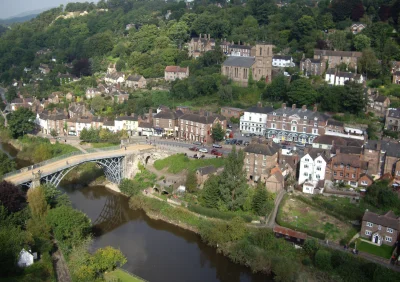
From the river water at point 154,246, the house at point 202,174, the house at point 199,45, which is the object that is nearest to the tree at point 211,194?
the river water at point 154,246

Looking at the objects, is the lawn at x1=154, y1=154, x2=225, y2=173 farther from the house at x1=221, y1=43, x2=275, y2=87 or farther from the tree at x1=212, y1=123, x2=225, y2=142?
the house at x1=221, y1=43, x2=275, y2=87

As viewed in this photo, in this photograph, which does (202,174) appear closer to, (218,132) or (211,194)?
(211,194)

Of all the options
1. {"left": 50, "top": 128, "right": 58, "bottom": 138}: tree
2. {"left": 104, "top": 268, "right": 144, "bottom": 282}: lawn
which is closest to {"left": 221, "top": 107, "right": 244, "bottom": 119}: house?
{"left": 50, "top": 128, "right": 58, "bottom": 138}: tree

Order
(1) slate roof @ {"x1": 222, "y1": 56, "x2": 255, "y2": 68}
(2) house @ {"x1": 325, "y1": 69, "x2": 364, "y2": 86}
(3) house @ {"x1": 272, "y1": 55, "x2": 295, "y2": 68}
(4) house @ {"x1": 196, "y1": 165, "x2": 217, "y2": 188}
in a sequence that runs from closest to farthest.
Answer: (4) house @ {"x1": 196, "y1": 165, "x2": 217, "y2": 188}
(2) house @ {"x1": 325, "y1": 69, "x2": 364, "y2": 86}
(1) slate roof @ {"x1": 222, "y1": 56, "x2": 255, "y2": 68}
(3) house @ {"x1": 272, "y1": 55, "x2": 295, "y2": 68}

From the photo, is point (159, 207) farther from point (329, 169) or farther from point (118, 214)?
point (329, 169)

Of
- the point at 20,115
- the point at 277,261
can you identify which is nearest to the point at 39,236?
the point at 277,261
